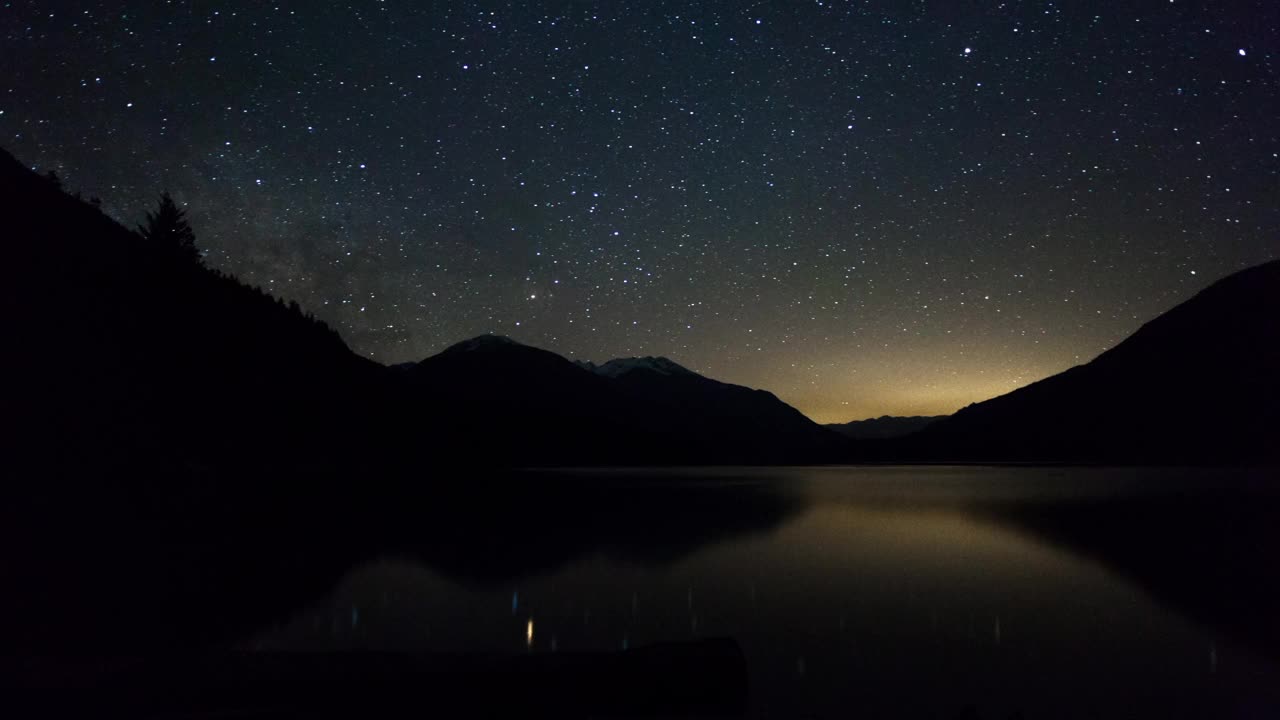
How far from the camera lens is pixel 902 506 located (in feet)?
167

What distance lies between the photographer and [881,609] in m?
16.8

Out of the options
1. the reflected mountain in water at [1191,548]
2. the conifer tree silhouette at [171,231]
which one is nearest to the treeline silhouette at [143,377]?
the conifer tree silhouette at [171,231]

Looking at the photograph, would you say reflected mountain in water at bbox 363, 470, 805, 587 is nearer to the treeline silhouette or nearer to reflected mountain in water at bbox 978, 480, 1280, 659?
the treeline silhouette

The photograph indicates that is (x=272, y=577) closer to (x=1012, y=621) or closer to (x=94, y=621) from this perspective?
(x=94, y=621)

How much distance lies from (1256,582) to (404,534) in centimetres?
3306

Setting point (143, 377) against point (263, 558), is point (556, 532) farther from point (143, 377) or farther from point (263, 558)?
point (143, 377)

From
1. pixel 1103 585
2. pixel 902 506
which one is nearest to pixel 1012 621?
pixel 1103 585

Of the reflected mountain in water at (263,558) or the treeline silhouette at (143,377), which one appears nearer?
the reflected mountain in water at (263,558)

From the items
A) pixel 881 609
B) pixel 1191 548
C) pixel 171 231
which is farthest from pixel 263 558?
pixel 171 231

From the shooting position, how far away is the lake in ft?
35.9

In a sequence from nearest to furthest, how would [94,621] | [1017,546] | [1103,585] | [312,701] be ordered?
1. [312,701]
2. [94,621]
3. [1103,585]
4. [1017,546]

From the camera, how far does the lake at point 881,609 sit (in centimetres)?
1093

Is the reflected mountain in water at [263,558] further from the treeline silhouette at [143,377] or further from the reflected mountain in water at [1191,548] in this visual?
the reflected mountain in water at [1191,548]

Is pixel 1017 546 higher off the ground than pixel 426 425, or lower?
lower
